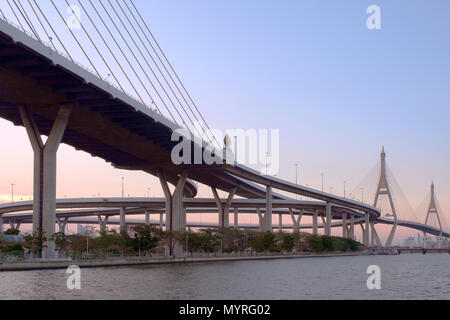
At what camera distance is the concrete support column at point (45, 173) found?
59.8m

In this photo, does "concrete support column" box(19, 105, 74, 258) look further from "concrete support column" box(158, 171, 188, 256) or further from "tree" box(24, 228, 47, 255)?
"concrete support column" box(158, 171, 188, 256)

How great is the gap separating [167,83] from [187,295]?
40.9 metres

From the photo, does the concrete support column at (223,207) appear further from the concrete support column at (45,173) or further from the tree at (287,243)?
the concrete support column at (45,173)

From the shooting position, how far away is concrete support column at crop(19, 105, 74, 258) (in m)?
59.8

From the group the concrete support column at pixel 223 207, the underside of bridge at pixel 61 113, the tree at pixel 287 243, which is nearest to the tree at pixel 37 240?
the underside of bridge at pixel 61 113

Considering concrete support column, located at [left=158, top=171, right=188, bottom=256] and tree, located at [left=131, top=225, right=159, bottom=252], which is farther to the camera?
concrete support column, located at [left=158, top=171, right=188, bottom=256]

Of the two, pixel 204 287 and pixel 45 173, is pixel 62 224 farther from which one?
pixel 204 287

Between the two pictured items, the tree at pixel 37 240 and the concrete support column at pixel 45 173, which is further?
the concrete support column at pixel 45 173

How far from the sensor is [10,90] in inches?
2173

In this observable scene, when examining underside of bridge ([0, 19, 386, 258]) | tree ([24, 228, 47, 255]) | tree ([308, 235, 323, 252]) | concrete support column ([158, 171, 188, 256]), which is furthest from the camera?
tree ([308, 235, 323, 252])

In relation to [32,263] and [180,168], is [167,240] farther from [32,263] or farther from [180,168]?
[32,263]

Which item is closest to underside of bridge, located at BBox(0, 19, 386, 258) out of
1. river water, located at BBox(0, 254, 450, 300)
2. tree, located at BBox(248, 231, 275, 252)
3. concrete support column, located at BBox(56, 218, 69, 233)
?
river water, located at BBox(0, 254, 450, 300)

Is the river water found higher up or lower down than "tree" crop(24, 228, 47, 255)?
lower down
